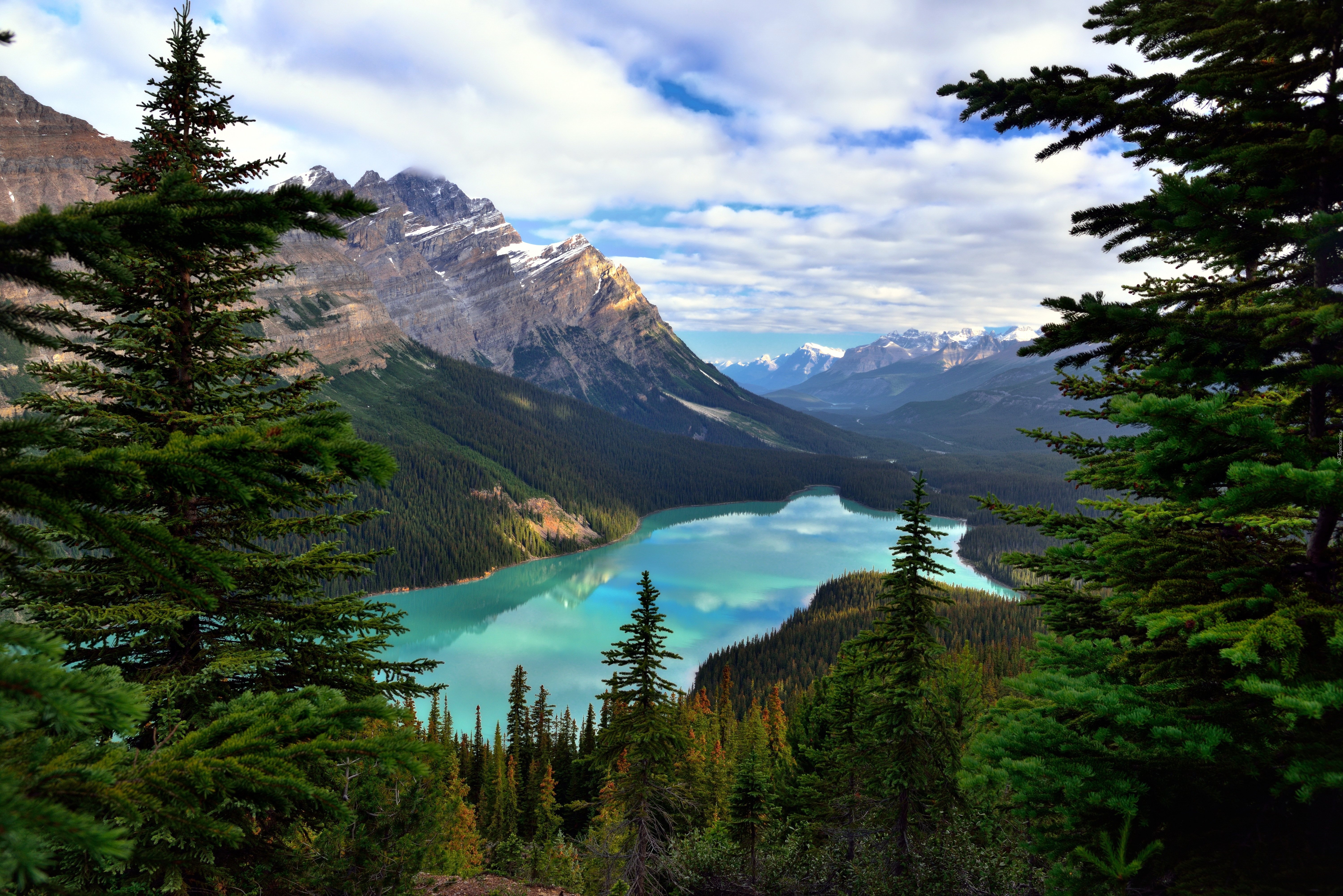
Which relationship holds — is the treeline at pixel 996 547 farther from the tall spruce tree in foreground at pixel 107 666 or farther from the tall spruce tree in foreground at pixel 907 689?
the tall spruce tree in foreground at pixel 107 666

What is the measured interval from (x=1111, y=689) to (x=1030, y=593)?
25.5 feet

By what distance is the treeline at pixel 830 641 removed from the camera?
7600cm

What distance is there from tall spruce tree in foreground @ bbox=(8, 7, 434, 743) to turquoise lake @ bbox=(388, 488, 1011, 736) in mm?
60613

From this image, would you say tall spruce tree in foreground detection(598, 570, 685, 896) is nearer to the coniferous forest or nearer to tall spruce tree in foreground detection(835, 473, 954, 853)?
the coniferous forest

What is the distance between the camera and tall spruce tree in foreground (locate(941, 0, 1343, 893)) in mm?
5152

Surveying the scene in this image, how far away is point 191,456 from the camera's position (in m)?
3.39

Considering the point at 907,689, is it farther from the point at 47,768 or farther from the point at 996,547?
the point at 996,547

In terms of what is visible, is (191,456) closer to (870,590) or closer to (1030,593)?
(1030,593)

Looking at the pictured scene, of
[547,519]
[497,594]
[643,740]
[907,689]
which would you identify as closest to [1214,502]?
[907,689]

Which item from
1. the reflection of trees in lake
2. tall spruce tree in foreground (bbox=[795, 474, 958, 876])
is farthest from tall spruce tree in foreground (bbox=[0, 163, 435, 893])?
the reflection of trees in lake

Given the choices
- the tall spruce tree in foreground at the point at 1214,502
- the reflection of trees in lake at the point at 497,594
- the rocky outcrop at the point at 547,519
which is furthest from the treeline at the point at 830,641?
the rocky outcrop at the point at 547,519

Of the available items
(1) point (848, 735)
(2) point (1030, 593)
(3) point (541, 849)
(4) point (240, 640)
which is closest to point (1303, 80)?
(2) point (1030, 593)

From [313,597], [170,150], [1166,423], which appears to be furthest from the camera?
[313,597]

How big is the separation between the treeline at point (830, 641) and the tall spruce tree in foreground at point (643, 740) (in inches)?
1740
